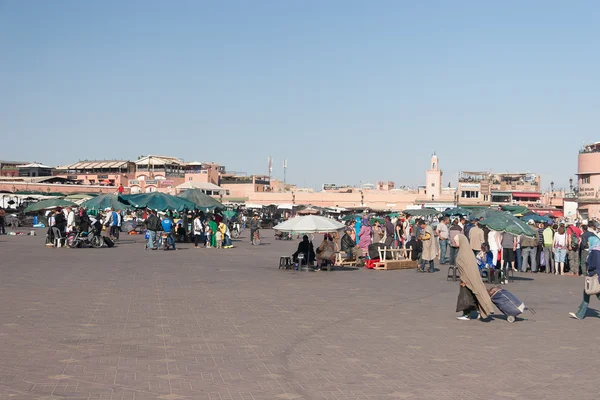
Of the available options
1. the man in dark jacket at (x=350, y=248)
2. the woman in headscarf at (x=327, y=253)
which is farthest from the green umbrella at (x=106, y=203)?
the woman in headscarf at (x=327, y=253)

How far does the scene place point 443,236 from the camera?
22.9m

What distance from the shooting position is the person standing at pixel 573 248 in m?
20.2

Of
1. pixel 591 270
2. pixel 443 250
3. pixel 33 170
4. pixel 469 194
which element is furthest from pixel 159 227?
pixel 469 194

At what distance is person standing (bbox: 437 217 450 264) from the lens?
22.8 m

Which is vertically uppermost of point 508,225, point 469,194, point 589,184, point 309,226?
point 589,184

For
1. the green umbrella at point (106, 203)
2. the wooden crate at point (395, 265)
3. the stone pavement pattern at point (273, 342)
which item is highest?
the green umbrella at point (106, 203)

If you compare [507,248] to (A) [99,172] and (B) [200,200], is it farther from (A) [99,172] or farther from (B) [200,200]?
(A) [99,172]

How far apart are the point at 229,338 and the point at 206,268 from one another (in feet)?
33.9

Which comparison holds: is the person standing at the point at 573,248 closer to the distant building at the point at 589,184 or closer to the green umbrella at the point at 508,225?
the green umbrella at the point at 508,225

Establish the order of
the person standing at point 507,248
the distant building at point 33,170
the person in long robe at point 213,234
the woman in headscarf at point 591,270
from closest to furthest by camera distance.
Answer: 1. the woman in headscarf at point 591,270
2. the person standing at point 507,248
3. the person in long robe at point 213,234
4. the distant building at point 33,170

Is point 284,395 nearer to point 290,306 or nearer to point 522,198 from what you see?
point 290,306

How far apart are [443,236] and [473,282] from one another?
11.6 meters

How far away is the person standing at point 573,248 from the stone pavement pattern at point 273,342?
12.9ft

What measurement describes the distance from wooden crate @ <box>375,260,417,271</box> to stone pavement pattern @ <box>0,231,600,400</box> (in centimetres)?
421
